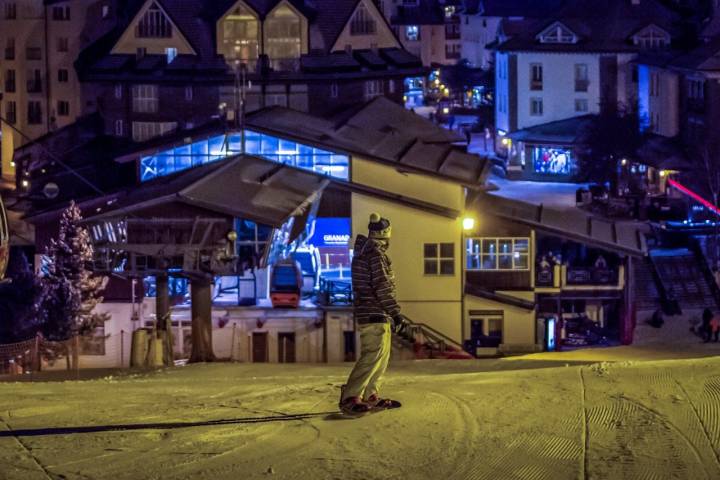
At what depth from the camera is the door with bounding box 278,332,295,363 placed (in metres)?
33.2

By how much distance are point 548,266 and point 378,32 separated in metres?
21.4

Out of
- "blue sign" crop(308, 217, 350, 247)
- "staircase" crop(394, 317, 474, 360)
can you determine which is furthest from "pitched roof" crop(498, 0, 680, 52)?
"staircase" crop(394, 317, 474, 360)

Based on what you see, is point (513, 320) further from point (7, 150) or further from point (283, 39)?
point (7, 150)

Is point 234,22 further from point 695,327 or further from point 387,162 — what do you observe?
point 695,327

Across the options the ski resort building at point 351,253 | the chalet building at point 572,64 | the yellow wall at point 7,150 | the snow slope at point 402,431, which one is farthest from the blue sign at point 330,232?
the yellow wall at point 7,150

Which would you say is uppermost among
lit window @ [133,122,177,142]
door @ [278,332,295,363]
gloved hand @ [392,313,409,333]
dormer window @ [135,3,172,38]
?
dormer window @ [135,3,172,38]

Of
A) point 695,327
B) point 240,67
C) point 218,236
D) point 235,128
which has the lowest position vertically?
point 695,327

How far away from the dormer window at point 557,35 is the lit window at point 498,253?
1069 inches

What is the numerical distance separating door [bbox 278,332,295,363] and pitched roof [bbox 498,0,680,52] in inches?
1241

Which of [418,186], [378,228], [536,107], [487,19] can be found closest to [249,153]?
[418,186]

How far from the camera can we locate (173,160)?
35.6m

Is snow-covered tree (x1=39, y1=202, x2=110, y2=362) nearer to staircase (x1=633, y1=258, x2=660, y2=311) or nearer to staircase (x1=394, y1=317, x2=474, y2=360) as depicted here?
staircase (x1=394, y1=317, x2=474, y2=360)

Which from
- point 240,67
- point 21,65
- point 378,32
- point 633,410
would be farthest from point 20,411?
point 21,65

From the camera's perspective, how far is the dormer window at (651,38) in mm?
61656
